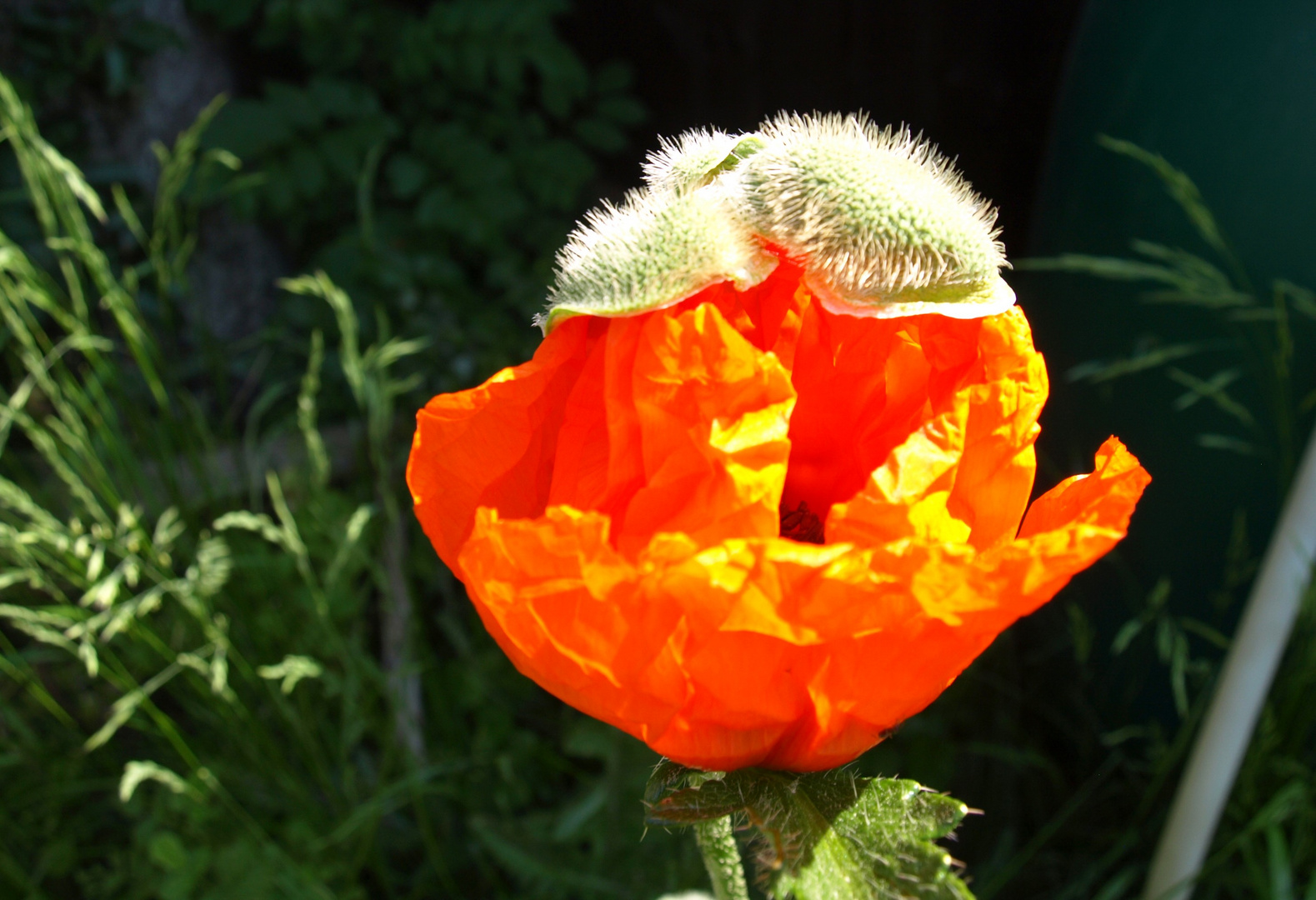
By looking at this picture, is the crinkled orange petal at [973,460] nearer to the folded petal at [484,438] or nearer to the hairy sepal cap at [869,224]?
the hairy sepal cap at [869,224]

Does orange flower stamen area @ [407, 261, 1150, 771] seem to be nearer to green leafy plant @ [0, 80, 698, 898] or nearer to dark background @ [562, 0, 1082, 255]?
green leafy plant @ [0, 80, 698, 898]

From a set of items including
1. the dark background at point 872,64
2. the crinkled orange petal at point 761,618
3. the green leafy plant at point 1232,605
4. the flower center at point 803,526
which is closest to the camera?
the crinkled orange petal at point 761,618

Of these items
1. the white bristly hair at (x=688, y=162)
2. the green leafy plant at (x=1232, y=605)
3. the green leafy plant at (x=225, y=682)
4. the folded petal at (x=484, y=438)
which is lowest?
the green leafy plant at (x=225, y=682)

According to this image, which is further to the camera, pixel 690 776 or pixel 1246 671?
pixel 1246 671

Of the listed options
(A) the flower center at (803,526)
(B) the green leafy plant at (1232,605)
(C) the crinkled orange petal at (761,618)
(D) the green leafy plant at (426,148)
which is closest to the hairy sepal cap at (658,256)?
(C) the crinkled orange petal at (761,618)

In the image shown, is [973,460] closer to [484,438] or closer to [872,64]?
[484,438]

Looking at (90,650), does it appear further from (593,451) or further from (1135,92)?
(1135,92)

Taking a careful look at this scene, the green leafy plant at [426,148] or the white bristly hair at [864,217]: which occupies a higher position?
the white bristly hair at [864,217]

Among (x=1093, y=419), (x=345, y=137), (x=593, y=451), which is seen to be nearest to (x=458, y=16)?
(x=345, y=137)
